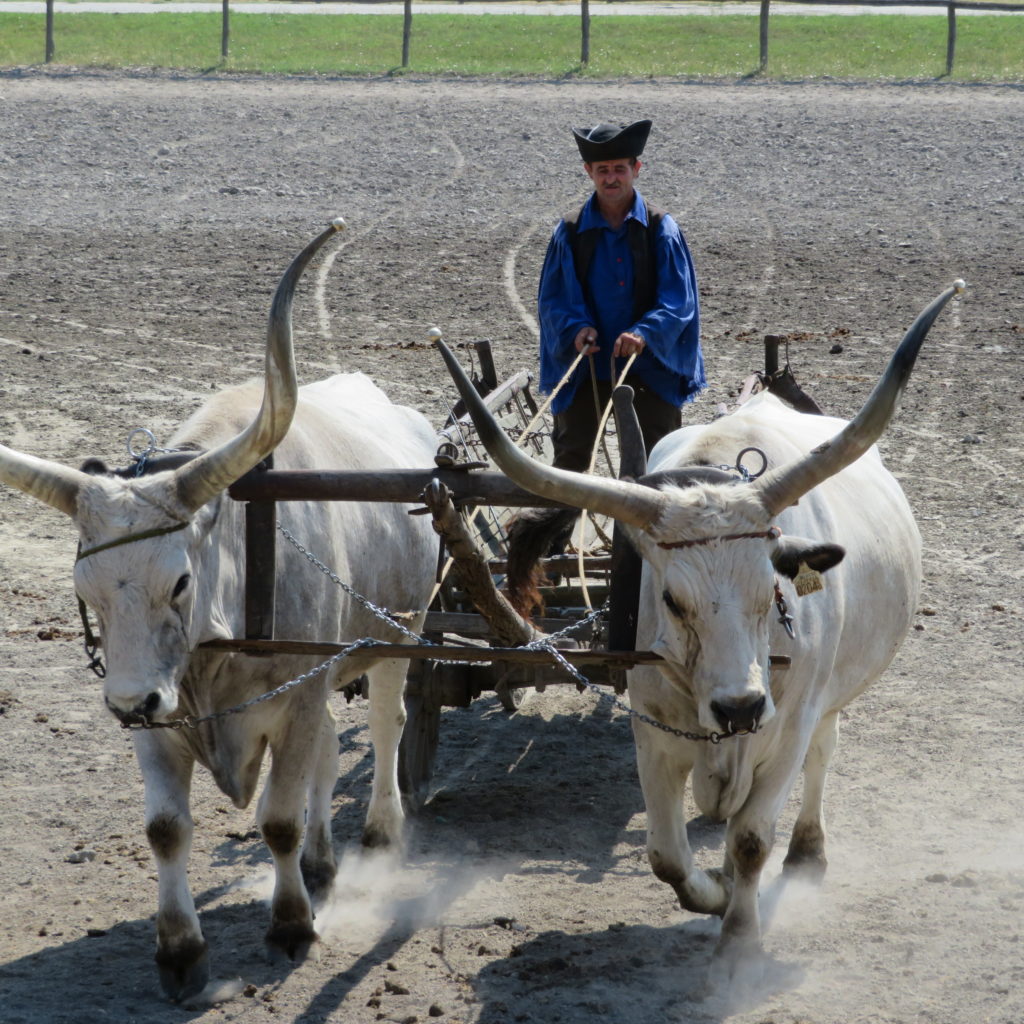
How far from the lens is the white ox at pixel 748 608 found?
4246 mm

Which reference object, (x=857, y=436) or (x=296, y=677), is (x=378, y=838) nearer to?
(x=296, y=677)

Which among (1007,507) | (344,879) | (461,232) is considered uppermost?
(461,232)

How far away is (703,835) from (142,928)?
86.3 inches

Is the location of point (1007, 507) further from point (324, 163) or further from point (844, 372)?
point (324, 163)

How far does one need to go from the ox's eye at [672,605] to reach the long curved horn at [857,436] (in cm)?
38

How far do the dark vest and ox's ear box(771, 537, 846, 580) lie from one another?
8.29 ft

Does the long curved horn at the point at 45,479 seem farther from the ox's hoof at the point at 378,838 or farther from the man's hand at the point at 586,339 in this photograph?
the man's hand at the point at 586,339

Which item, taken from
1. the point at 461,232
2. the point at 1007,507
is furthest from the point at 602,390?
the point at 461,232

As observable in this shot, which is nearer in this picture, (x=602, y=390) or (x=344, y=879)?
(x=344, y=879)

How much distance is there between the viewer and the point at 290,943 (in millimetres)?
5020

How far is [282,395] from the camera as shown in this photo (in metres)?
4.27

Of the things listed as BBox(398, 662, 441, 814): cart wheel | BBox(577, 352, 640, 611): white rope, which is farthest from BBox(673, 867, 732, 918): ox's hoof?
BBox(398, 662, 441, 814): cart wheel

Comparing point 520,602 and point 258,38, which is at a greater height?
point 258,38

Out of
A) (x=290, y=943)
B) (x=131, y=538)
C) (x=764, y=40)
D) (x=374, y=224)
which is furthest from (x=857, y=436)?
(x=764, y=40)
